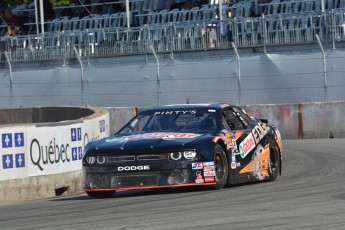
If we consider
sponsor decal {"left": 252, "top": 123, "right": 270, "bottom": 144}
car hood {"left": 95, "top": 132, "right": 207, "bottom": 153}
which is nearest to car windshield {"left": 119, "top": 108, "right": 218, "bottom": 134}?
car hood {"left": 95, "top": 132, "right": 207, "bottom": 153}

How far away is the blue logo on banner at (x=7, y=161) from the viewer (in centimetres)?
1523

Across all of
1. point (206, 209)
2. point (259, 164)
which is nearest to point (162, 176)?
point (259, 164)

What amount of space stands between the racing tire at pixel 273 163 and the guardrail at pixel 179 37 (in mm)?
12887

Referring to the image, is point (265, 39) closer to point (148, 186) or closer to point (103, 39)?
point (103, 39)

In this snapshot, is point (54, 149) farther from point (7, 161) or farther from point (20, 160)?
point (7, 161)

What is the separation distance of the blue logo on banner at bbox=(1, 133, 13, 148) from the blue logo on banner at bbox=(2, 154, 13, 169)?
141 mm

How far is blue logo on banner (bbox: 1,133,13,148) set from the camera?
49.9 feet

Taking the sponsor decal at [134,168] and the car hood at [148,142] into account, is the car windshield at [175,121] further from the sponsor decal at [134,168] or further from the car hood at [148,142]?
the sponsor decal at [134,168]

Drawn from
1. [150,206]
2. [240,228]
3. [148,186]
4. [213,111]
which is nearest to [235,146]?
[213,111]

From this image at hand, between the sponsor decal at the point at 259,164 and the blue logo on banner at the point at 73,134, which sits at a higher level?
the blue logo on banner at the point at 73,134

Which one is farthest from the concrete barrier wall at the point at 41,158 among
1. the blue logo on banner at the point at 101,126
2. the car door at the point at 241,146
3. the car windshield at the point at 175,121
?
the car door at the point at 241,146

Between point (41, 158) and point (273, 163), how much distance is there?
343 cm

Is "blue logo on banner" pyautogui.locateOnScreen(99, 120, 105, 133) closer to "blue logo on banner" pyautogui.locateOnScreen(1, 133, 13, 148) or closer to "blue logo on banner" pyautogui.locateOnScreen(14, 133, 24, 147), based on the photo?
"blue logo on banner" pyautogui.locateOnScreen(14, 133, 24, 147)

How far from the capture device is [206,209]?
11.1 metres
